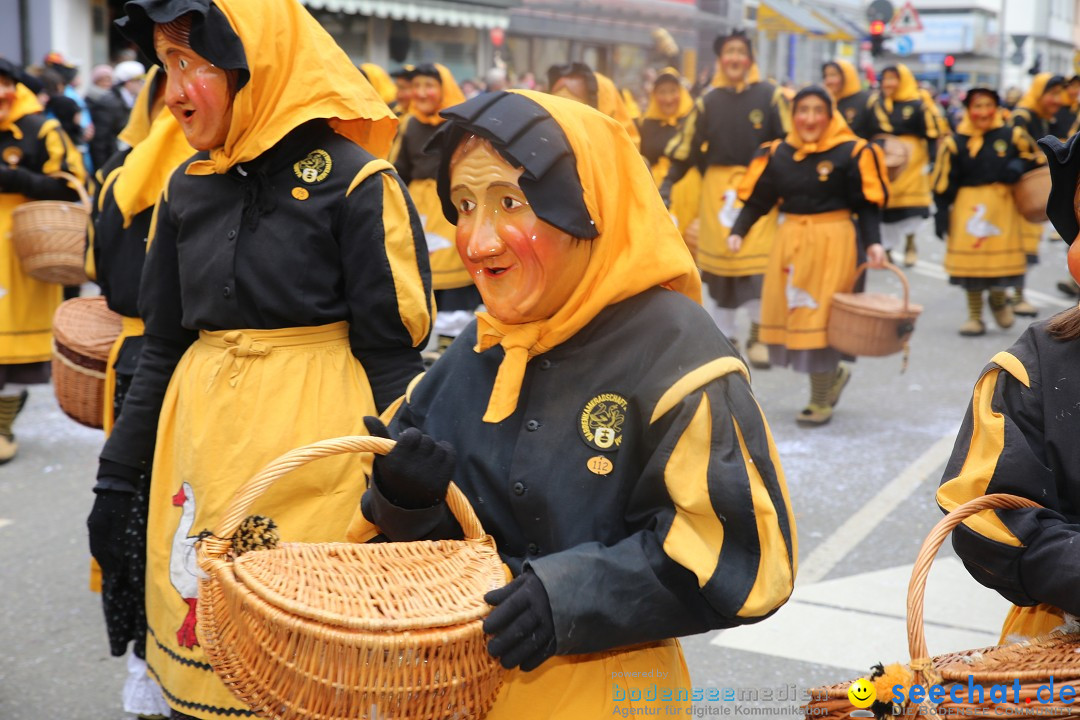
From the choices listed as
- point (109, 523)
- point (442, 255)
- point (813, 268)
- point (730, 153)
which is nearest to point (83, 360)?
point (109, 523)

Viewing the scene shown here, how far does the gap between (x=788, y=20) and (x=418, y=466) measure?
34.1 m

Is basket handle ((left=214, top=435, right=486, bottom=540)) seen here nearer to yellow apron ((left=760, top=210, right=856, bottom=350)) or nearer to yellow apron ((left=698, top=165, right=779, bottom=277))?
yellow apron ((left=760, top=210, right=856, bottom=350))

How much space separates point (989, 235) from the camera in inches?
404

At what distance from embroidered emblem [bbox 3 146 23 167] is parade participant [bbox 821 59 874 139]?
8537 millimetres

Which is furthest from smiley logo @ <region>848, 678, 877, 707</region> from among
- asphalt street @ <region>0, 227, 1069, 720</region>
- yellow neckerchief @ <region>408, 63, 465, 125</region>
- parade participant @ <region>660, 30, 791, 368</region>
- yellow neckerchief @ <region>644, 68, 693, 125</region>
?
yellow neckerchief @ <region>644, 68, 693, 125</region>

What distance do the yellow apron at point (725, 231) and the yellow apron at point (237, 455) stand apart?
6.00 metres

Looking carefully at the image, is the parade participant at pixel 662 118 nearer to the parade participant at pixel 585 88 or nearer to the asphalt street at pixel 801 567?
the parade participant at pixel 585 88

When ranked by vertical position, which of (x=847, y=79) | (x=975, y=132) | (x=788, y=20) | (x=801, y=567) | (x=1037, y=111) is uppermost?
(x=788, y=20)

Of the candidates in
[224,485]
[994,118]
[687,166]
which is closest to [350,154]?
[224,485]

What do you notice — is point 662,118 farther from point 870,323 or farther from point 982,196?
point 870,323

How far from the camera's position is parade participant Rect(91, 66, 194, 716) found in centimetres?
360

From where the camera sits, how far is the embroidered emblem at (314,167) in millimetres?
3061

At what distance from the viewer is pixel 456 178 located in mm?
2178

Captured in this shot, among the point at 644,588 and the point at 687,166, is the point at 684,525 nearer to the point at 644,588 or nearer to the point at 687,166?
the point at 644,588
